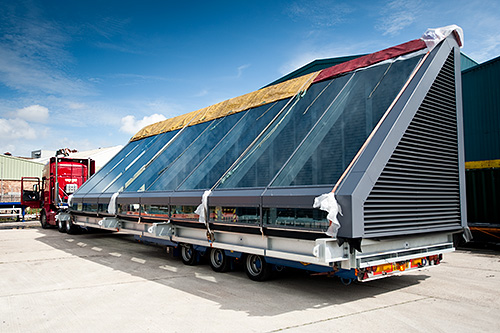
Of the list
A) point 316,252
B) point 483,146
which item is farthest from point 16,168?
point 316,252

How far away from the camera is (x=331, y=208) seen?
5.41m

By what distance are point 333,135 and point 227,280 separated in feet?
12.1

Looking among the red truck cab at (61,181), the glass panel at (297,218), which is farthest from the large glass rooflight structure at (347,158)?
the red truck cab at (61,181)

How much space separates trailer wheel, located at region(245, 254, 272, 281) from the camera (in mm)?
7684

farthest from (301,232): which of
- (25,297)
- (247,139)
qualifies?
(25,297)

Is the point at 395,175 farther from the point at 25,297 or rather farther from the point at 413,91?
the point at 25,297

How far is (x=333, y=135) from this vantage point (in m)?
6.55

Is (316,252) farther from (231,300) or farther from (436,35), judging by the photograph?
(436,35)

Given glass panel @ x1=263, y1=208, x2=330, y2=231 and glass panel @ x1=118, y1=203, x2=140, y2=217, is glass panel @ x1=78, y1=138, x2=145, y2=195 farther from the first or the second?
glass panel @ x1=263, y1=208, x2=330, y2=231

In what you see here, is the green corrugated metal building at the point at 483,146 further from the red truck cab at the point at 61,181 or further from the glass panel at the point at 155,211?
the red truck cab at the point at 61,181

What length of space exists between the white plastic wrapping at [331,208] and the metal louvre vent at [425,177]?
437 millimetres

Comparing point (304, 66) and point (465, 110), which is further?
Answer: point (304, 66)

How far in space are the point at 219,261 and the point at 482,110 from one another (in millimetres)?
12191

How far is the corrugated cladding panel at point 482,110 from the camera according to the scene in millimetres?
14805
